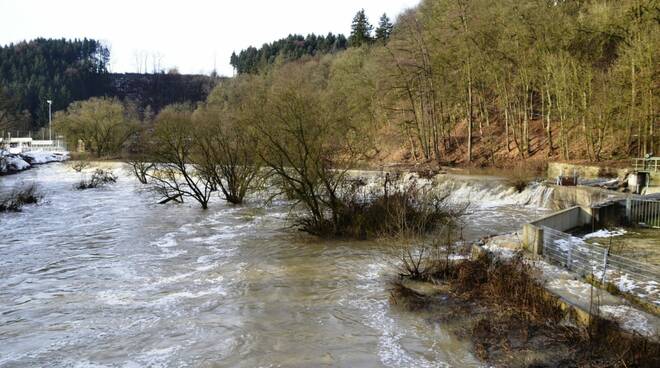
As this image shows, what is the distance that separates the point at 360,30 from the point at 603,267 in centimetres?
7421

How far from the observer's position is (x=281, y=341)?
8.72 metres

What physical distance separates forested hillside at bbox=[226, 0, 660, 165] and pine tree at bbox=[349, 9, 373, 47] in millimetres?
29856

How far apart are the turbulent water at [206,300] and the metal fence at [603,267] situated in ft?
13.5

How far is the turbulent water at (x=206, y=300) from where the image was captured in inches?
326

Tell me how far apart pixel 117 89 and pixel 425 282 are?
160 m

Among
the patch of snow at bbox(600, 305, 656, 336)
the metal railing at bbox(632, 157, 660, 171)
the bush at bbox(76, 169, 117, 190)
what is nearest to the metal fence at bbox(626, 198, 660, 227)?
the metal railing at bbox(632, 157, 660, 171)

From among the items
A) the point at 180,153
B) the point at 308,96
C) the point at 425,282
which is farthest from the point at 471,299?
the point at 180,153

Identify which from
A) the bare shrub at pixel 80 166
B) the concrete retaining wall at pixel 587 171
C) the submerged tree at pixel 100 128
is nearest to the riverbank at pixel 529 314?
the concrete retaining wall at pixel 587 171

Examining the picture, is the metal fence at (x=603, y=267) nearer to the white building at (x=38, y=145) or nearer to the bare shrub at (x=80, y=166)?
the bare shrub at (x=80, y=166)

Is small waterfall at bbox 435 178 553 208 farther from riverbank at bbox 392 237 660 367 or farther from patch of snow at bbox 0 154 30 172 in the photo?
patch of snow at bbox 0 154 30 172

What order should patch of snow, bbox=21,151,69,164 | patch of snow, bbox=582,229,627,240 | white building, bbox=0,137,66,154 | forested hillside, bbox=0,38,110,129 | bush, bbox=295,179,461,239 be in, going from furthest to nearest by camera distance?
forested hillside, bbox=0,38,110,129 → white building, bbox=0,137,66,154 → patch of snow, bbox=21,151,69,164 → bush, bbox=295,179,461,239 → patch of snow, bbox=582,229,627,240

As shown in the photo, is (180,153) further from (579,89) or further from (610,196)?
(579,89)

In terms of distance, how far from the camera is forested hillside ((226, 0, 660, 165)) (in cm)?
2731

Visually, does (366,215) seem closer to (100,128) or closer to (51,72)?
(100,128)
